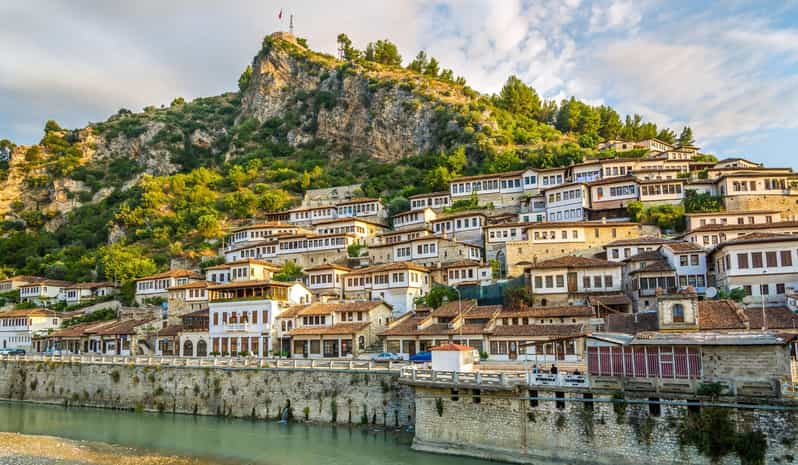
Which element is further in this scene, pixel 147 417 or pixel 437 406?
pixel 147 417

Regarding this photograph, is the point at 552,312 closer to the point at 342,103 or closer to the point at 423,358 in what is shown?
the point at 423,358

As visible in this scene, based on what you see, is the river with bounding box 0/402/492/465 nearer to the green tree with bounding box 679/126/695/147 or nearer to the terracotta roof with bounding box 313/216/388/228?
the terracotta roof with bounding box 313/216/388/228

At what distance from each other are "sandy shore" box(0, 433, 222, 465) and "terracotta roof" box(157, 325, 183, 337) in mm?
20580

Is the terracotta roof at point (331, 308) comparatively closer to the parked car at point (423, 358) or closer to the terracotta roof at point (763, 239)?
the parked car at point (423, 358)

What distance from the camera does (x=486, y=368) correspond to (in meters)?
34.4

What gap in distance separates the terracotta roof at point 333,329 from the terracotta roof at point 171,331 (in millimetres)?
14213

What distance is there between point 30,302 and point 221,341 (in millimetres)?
39986

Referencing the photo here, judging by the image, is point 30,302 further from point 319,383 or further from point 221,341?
point 319,383

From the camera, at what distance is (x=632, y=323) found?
3338 cm

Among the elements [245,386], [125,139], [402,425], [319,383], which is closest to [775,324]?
[402,425]

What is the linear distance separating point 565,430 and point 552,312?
17237 mm

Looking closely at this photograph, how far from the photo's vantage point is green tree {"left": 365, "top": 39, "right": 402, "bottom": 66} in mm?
137750

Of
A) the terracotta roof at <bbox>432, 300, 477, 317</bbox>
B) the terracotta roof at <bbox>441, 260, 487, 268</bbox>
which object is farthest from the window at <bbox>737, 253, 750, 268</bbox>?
the terracotta roof at <bbox>441, 260, 487, 268</bbox>

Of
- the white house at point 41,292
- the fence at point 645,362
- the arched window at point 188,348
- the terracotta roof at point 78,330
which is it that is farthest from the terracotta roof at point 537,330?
the white house at point 41,292
